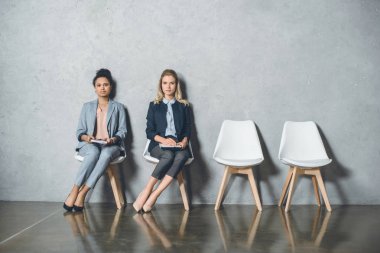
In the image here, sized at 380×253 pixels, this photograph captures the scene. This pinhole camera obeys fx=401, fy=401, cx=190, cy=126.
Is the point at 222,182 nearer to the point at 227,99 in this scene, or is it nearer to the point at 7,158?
the point at 227,99

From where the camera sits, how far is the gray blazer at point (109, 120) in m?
3.83

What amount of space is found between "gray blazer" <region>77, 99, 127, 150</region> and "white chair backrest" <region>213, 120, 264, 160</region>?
930 millimetres

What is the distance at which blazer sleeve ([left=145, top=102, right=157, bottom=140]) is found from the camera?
3741 millimetres

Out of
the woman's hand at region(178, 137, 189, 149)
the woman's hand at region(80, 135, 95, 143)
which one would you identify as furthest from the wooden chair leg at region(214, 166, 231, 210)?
the woman's hand at region(80, 135, 95, 143)

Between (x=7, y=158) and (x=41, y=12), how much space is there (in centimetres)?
153

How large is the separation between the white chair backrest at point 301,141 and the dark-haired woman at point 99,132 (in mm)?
1556

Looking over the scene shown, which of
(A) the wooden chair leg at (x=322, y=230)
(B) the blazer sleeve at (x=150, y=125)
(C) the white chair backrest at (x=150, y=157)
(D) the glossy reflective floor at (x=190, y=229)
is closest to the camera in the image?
(D) the glossy reflective floor at (x=190, y=229)

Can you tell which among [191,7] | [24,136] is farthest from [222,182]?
[24,136]

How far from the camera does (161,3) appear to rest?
13.1ft

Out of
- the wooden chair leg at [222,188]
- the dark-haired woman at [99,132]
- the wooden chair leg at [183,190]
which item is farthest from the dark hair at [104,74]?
the wooden chair leg at [222,188]

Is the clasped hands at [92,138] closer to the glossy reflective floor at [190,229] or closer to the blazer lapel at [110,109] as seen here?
the blazer lapel at [110,109]

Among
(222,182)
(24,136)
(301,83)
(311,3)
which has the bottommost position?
(222,182)

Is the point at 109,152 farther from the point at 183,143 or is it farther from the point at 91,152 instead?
the point at 183,143

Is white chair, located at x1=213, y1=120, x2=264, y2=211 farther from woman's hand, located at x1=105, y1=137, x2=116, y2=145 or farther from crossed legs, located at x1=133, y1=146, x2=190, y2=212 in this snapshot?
woman's hand, located at x1=105, y1=137, x2=116, y2=145
